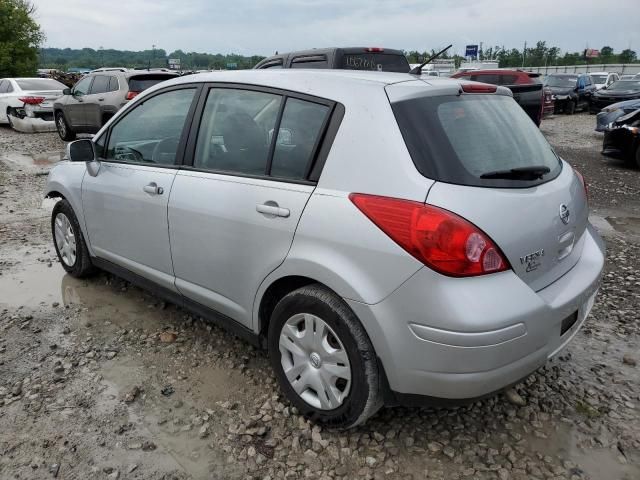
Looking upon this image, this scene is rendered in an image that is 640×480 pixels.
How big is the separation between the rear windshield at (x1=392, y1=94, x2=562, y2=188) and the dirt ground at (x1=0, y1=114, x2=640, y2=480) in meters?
1.24

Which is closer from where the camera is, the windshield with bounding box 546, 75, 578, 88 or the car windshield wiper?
the car windshield wiper

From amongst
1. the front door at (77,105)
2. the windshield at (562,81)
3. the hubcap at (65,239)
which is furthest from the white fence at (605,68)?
the hubcap at (65,239)

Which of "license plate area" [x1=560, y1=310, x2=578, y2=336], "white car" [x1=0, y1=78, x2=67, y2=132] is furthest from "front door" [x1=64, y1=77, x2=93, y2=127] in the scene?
"license plate area" [x1=560, y1=310, x2=578, y2=336]

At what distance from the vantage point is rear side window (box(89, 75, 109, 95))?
12226 millimetres

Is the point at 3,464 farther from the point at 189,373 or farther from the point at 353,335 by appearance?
the point at 353,335

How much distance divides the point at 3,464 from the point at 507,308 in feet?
7.69

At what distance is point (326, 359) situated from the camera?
2.48m

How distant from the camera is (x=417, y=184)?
217cm

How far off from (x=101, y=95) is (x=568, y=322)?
39.6ft

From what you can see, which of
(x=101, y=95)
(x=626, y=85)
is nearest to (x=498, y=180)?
(x=101, y=95)

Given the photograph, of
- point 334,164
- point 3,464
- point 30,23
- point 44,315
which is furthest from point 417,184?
point 30,23

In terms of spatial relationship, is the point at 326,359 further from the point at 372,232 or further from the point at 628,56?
the point at 628,56

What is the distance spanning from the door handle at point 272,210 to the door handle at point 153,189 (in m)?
0.89

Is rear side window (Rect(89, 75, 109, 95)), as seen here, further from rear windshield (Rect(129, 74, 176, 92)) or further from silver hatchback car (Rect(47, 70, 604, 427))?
silver hatchback car (Rect(47, 70, 604, 427))
